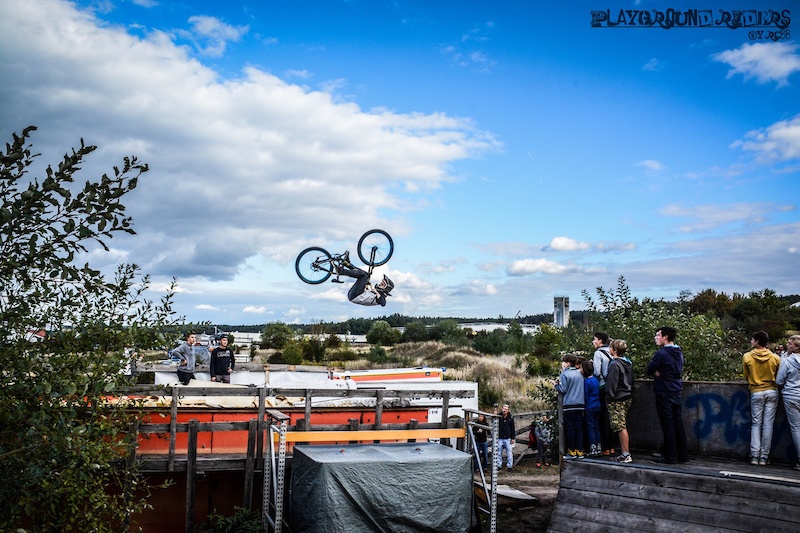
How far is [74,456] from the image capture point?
402cm

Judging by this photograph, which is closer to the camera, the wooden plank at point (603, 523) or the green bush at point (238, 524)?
the wooden plank at point (603, 523)

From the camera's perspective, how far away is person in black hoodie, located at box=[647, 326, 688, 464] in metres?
9.29

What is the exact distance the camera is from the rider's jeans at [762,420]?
9.04 meters

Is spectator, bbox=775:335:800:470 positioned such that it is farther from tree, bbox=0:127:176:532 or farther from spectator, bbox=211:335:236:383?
spectator, bbox=211:335:236:383

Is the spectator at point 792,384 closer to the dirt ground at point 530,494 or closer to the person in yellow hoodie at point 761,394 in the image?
the person in yellow hoodie at point 761,394

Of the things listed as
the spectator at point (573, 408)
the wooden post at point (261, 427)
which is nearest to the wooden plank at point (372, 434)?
the wooden post at point (261, 427)

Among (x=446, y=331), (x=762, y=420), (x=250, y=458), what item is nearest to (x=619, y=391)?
(x=762, y=420)

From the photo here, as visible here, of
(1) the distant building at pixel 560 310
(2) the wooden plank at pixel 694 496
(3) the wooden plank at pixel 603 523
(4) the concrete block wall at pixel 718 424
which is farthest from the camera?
(1) the distant building at pixel 560 310

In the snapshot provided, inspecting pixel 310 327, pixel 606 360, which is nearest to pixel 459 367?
pixel 310 327

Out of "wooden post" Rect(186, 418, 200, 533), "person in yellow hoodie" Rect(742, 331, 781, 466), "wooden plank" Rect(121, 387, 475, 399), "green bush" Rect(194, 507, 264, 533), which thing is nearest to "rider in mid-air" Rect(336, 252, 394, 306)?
"wooden plank" Rect(121, 387, 475, 399)

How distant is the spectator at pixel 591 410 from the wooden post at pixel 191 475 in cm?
606

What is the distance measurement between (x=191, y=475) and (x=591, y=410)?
20.8 feet

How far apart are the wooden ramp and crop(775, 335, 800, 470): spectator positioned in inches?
23.4

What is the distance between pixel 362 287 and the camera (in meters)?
18.4
